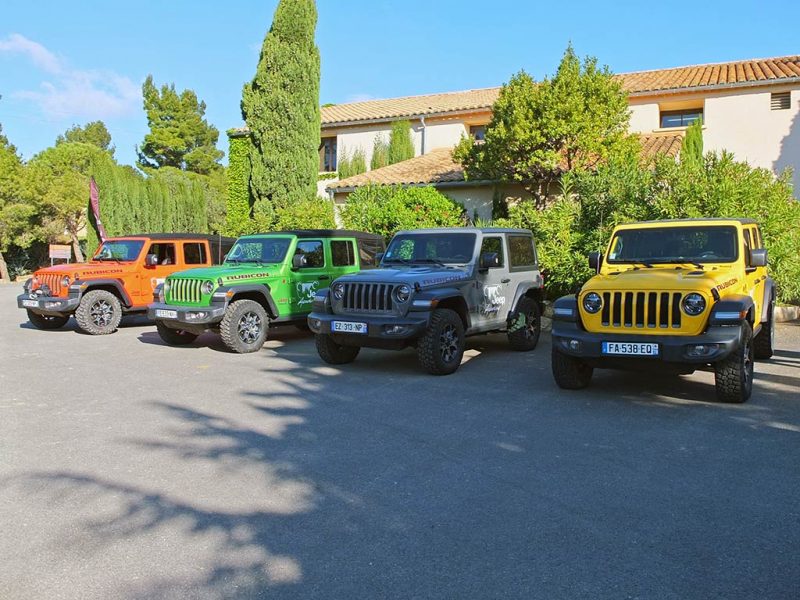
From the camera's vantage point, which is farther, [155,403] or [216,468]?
[155,403]

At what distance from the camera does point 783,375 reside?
820cm

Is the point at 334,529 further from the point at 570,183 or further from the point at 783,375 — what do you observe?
the point at 570,183

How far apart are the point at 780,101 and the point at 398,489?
812 inches

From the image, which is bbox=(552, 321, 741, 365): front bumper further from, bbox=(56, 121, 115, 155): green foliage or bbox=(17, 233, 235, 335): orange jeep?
bbox=(56, 121, 115, 155): green foliage

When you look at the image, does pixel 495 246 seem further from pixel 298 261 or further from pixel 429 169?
pixel 429 169

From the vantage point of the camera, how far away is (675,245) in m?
7.87

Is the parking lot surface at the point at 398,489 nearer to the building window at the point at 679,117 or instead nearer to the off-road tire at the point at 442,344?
the off-road tire at the point at 442,344

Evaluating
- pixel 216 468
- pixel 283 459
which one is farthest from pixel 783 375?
pixel 216 468

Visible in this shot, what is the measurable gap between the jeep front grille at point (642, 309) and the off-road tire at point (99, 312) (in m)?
9.58

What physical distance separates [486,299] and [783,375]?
12.5 feet

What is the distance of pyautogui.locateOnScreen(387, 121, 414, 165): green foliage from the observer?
24.4 meters

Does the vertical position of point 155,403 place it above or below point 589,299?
below

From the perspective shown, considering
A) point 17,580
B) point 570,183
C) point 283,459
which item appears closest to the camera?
point 17,580

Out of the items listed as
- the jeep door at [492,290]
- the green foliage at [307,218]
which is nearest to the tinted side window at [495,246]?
the jeep door at [492,290]
